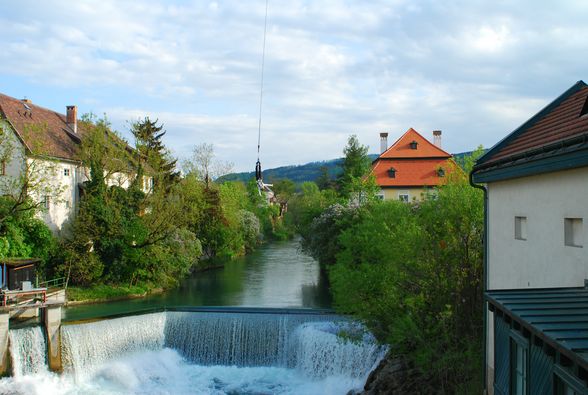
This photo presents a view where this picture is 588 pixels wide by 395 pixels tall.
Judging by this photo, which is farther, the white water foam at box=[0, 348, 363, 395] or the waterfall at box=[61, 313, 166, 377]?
the waterfall at box=[61, 313, 166, 377]

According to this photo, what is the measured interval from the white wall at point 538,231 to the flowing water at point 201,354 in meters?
6.82

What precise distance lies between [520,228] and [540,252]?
0.85 metres

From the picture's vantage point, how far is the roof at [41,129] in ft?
80.3

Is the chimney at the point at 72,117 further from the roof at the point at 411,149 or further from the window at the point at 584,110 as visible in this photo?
the window at the point at 584,110

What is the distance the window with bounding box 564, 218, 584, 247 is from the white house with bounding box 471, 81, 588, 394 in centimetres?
1

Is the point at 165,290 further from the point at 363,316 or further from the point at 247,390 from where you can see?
the point at 363,316

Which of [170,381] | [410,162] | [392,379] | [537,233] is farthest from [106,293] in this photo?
[537,233]

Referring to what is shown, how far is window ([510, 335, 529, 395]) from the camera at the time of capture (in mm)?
Answer: 5625

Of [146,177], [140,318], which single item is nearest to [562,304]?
[140,318]

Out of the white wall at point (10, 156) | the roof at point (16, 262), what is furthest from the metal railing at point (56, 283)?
the white wall at point (10, 156)

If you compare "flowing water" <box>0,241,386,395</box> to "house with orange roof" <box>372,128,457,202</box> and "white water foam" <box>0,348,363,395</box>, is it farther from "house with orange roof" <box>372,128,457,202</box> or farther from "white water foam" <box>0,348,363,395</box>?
"house with orange roof" <box>372,128,457,202</box>

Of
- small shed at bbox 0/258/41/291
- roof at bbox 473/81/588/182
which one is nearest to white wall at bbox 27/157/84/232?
small shed at bbox 0/258/41/291

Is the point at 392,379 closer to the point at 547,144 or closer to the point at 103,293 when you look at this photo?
the point at 547,144

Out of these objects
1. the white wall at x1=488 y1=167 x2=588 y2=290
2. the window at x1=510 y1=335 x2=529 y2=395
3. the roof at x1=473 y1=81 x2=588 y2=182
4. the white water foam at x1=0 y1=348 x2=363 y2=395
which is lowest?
the white water foam at x1=0 y1=348 x2=363 y2=395
